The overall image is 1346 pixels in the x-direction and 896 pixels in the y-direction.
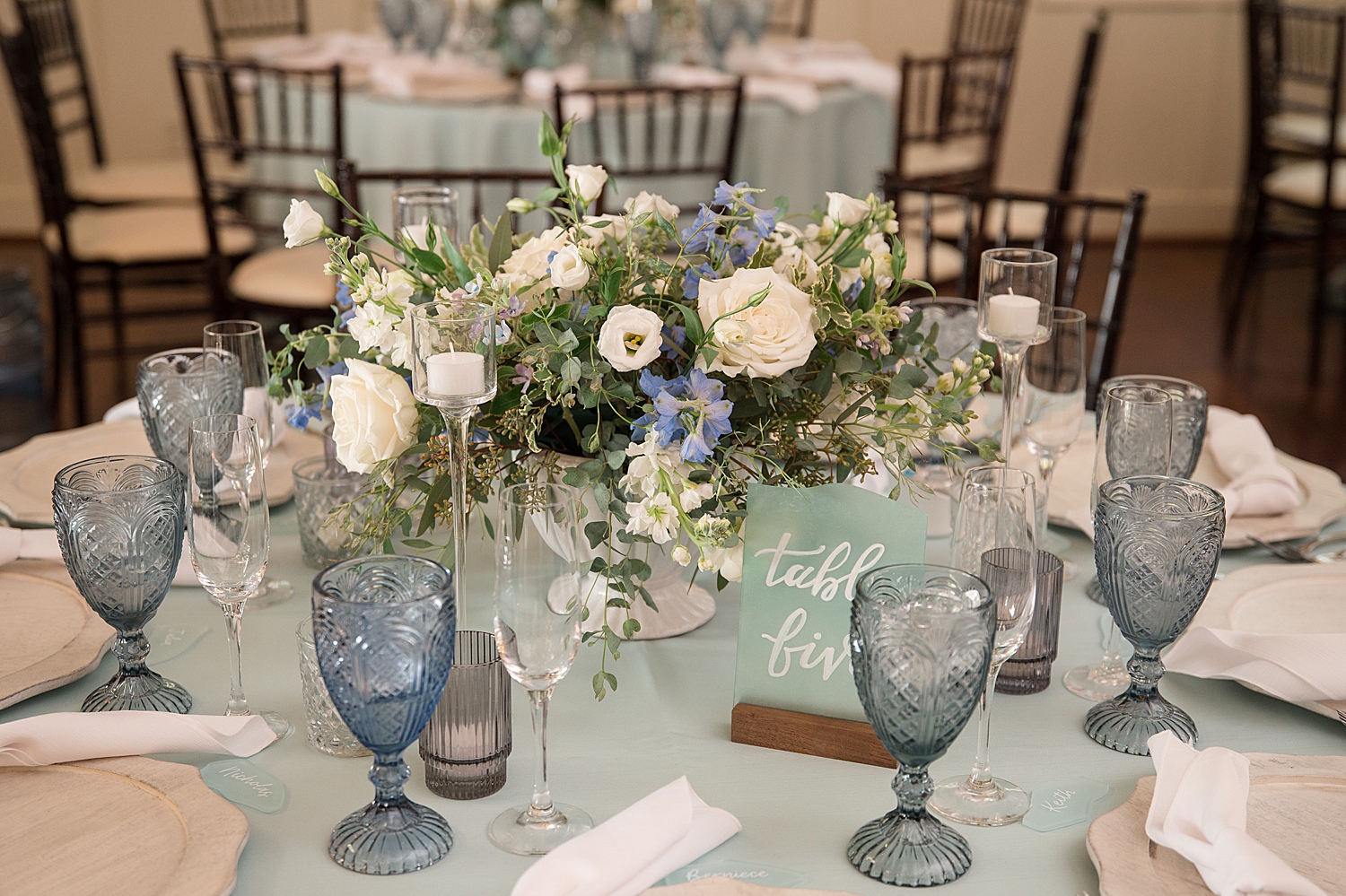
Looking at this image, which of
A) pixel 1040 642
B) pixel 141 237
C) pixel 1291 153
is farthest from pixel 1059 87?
pixel 1040 642

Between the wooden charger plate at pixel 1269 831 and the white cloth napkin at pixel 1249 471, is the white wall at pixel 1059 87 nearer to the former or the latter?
the white cloth napkin at pixel 1249 471

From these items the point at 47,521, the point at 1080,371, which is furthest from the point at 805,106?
the point at 47,521

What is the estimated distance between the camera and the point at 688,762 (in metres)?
1.03

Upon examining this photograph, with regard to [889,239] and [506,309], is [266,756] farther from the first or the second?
[889,239]

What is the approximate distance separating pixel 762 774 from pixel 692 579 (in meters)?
0.26

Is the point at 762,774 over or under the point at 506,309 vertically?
under

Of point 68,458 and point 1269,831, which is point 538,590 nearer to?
point 1269,831

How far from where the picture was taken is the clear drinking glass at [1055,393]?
1348 millimetres

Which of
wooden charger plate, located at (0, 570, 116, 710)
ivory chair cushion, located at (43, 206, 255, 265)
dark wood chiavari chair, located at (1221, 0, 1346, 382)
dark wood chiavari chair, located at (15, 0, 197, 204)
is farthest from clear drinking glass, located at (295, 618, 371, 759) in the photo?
dark wood chiavari chair, located at (1221, 0, 1346, 382)

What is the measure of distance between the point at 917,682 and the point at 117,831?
0.55 metres

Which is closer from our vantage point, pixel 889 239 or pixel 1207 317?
pixel 889 239

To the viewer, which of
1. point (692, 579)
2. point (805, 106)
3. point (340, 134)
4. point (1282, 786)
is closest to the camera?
point (1282, 786)

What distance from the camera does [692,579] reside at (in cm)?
124

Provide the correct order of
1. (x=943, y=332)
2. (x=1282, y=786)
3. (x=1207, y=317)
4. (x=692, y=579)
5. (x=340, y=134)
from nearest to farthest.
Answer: (x=1282, y=786) → (x=692, y=579) → (x=943, y=332) → (x=340, y=134) → (x=1207, y=317)
